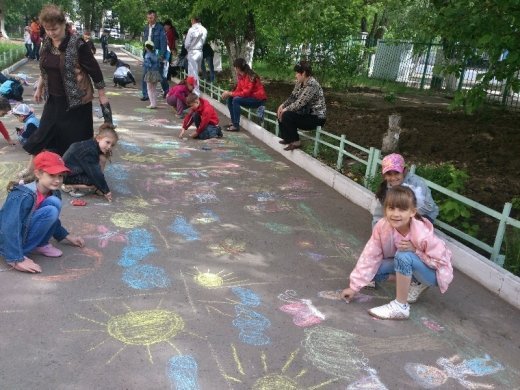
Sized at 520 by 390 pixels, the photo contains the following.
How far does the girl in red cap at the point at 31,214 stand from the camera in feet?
10.8

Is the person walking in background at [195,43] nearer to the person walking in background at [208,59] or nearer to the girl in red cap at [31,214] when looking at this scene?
the person walking in background at [208,59]

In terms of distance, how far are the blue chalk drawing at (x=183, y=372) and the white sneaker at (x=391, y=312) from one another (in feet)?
4.20

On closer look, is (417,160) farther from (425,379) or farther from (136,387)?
(136,387)

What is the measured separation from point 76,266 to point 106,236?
581 millimetres

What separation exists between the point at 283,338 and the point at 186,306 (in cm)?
68

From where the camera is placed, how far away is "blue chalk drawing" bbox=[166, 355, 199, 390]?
96.5 inches

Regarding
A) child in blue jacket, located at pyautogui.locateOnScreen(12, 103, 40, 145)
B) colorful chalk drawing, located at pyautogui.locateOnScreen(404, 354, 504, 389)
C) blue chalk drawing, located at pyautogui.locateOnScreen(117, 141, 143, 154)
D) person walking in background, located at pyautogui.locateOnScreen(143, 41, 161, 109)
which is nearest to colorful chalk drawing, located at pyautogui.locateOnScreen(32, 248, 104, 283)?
colorful chalk drawing, located at pyautogui.locateOnScreen(404, 354, 504, 389)

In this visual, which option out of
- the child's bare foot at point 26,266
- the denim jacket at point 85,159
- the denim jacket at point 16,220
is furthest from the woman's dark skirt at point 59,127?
the child's bare foot at point 26,266

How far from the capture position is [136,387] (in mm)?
2404

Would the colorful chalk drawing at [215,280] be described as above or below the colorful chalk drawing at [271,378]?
above

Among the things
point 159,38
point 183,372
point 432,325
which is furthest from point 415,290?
point 159,38

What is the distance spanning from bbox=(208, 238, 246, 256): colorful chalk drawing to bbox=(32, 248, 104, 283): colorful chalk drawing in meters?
0.90

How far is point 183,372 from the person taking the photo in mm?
2547

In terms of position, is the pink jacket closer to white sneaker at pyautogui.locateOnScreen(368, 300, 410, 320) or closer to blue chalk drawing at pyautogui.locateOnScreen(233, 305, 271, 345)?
white sneaker at pyautogui.locateOnScreen(368, 300, 410, 320)
